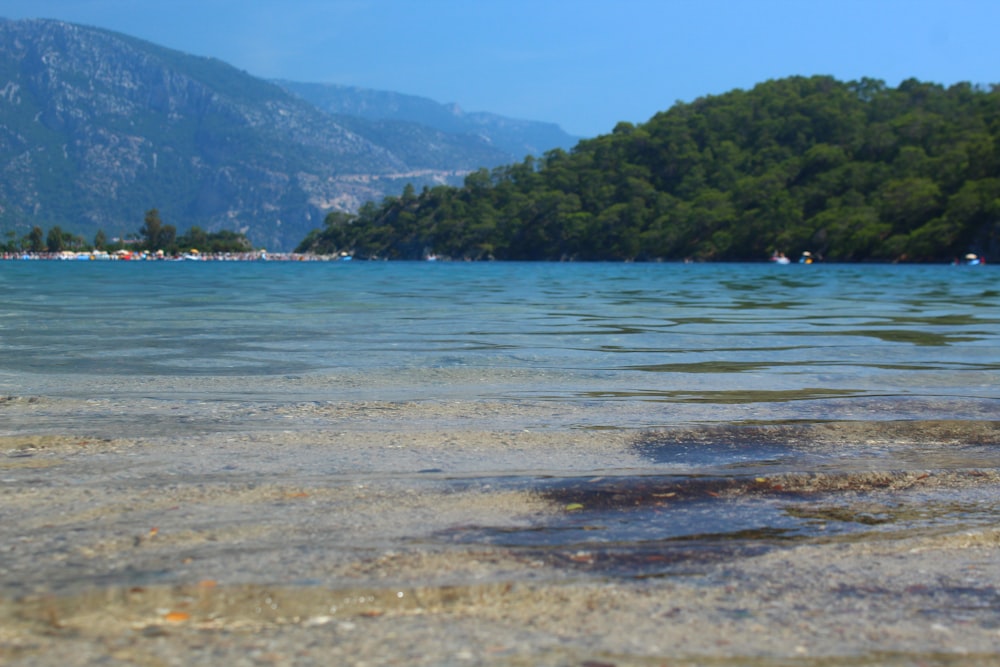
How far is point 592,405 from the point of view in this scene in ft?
27.5

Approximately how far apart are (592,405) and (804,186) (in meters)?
155

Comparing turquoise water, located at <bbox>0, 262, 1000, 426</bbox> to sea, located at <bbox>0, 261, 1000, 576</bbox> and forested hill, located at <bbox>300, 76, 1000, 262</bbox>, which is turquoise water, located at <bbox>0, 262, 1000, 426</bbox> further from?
forested hill, located at <bbox>300, 76, 1000, 262</bbox>

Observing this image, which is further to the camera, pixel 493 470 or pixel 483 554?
pixel 493 470

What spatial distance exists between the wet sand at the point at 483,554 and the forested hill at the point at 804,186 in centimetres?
11371

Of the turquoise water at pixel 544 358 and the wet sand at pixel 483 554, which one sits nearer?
the wet sand at pixel 483 554

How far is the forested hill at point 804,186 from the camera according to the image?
390 ft

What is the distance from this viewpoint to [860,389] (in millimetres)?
9430

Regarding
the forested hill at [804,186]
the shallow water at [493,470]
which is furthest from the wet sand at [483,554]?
the forested hill at [804,186]

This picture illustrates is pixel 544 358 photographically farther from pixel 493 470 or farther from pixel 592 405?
pixel 493 470

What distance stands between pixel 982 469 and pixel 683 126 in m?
200

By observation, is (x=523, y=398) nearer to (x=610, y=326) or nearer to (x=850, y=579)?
(x=850, y=579)

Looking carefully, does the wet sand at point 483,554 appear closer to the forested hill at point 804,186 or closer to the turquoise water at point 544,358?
the turquoise water at point 544,358

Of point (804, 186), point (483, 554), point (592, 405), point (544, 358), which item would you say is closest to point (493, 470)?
point (483, 554)

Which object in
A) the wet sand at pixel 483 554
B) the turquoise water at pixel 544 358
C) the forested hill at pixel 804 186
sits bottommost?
the turquoise water at pixel 544 358
